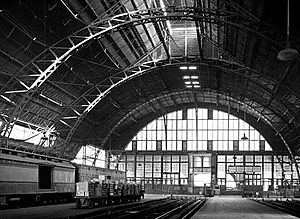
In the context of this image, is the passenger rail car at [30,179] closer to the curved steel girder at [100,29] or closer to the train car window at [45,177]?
the train car window at [45,177]

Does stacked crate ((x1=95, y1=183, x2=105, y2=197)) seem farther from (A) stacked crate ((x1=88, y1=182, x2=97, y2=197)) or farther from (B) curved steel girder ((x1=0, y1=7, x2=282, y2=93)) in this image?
(B) curved steel girder ((x1=0, y1=7, x2=282, y2=93))

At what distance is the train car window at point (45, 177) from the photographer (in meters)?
44.0

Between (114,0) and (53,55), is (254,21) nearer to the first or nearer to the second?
(114,0)

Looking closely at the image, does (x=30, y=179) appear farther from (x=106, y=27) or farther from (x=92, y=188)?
(x=106, y=27)

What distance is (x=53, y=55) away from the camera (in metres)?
45.2

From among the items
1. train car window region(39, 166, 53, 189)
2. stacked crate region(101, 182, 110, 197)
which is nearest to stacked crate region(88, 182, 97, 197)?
stacked crate region(101, 182, 110, 197)

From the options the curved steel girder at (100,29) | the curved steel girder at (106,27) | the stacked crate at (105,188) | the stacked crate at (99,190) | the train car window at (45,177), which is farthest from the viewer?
the train car window at (45,177)

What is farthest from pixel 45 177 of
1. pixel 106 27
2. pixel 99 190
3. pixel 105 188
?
pixel 106 27

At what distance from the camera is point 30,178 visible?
130 ft

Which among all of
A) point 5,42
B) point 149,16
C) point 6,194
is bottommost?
point 6,194

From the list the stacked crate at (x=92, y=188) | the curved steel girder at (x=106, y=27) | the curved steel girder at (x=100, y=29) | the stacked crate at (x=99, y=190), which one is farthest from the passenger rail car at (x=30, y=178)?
the curved steel girder at (x=106, y=27)

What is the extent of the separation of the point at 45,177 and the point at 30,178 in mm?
5605

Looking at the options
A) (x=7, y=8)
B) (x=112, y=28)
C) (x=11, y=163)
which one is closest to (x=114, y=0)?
(x=112, y=28)

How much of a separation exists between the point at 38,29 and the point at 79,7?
12.8ft
